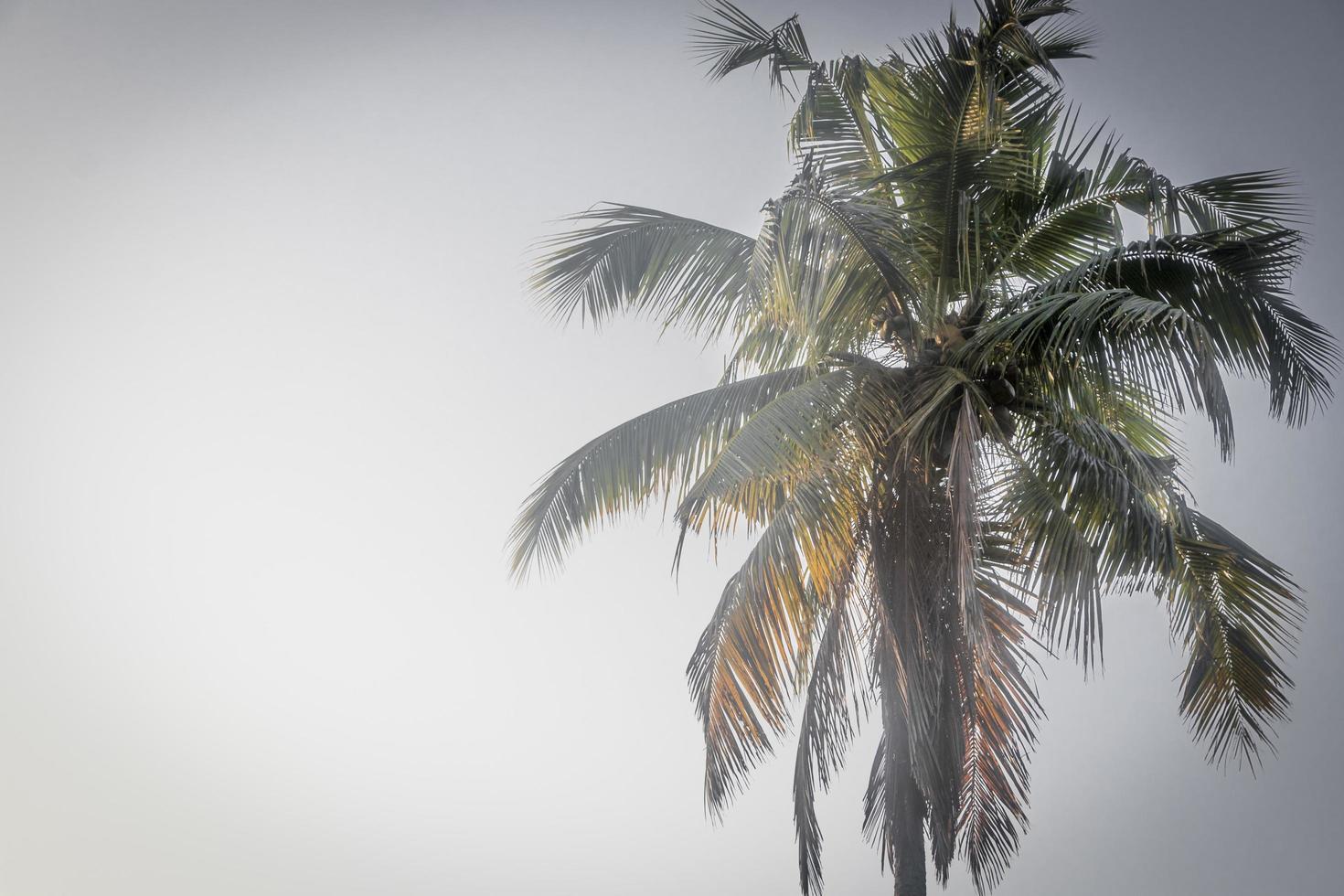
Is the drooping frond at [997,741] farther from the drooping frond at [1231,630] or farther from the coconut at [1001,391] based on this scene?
the coconut at [1001,391]

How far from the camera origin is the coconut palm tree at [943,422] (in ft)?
17.5

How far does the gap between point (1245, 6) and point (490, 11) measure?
6202cm

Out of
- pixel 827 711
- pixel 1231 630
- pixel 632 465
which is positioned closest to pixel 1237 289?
pixel 1231 630

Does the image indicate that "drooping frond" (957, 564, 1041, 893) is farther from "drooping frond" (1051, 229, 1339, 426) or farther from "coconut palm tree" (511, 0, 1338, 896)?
"drooping frond" (1051, 229, 1339, 426)

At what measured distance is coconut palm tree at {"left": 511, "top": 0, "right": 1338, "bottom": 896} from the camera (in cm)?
535

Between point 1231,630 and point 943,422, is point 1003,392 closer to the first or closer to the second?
point 943,422

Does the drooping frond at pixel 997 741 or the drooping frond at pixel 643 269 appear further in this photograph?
the drooping frond at pixel 643 269

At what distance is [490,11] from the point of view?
7262 centimetres

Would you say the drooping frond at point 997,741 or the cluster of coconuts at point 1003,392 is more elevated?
the cluster of coconuts at point 1003,392

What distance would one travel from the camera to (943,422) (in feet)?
19.2

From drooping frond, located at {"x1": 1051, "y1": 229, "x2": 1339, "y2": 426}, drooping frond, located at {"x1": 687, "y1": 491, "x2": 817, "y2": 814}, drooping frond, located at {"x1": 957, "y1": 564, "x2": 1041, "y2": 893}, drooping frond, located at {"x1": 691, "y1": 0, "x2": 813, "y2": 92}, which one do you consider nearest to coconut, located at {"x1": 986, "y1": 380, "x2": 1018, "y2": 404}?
drooping frond, located at {"x1": 1051, "y1": 229, "x2": 1339, "y2": 426}

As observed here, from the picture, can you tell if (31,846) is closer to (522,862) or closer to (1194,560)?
(522,862)

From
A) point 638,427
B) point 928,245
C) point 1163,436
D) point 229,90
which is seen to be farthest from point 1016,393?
point 229,90

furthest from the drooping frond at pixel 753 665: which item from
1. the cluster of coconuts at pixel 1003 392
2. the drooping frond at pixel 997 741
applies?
the cluster of coconuts at pixel 1003 392
